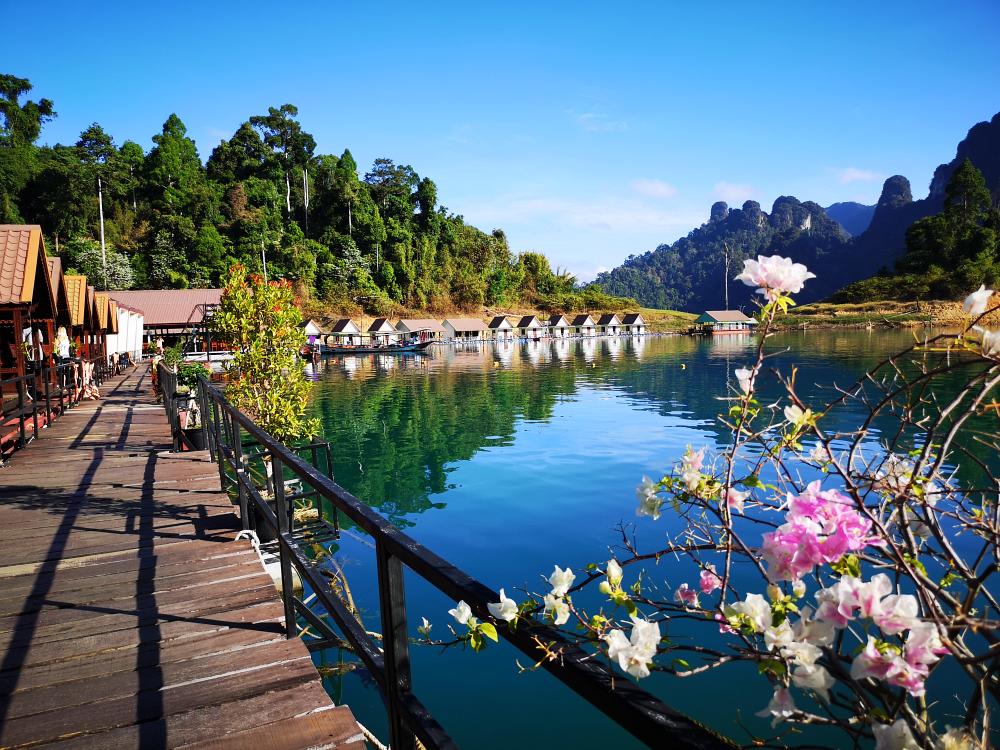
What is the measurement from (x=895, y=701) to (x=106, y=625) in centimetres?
387

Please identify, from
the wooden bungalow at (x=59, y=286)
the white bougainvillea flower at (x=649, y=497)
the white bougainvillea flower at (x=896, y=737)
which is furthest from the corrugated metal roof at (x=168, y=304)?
the white bougainvillea flower at (x=896, y=737)

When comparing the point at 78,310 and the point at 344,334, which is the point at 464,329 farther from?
the point at 78,310

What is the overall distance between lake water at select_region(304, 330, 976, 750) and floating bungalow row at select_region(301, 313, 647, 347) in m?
40.4

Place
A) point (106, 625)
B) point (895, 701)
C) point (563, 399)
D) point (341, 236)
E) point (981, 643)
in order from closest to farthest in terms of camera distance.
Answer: point (895, 701), point (106, 625), point (981, 643), point (563, 399), point (341, 236)

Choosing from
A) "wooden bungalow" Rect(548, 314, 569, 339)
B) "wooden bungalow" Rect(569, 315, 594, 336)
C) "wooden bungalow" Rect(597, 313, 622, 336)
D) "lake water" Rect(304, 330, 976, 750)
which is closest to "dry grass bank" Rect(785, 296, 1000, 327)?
"wooden bungalow" Rect(597, 313, 622, 336)

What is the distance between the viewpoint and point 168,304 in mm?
52344

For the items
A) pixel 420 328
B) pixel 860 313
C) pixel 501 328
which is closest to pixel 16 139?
pixel 420 328

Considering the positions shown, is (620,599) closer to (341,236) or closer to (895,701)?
(895,701)

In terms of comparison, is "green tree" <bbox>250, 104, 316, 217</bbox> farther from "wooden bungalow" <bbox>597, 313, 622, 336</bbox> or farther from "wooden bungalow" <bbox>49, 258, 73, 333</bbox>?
"wooden bungalow" <bbox>49, 258, 73, 333</bbox>

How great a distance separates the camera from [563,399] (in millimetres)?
26188

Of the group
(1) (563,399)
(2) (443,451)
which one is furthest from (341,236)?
(2) (443,451)

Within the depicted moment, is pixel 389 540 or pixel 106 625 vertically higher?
pixel 389 540

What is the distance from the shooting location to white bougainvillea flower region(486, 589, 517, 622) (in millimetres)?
1397

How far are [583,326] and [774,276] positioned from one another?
331 ft
